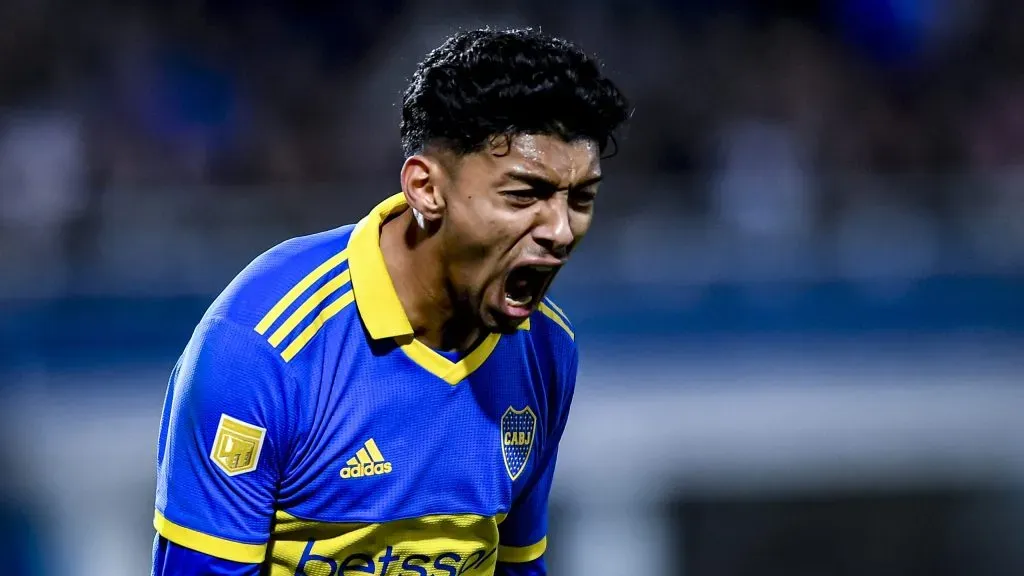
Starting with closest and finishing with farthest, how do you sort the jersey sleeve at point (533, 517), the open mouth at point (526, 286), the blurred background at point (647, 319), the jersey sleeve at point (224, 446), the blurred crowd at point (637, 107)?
the jersey sleeve at point (224, 446)
the open mouth at point (526, 286)
the jersey sleeve at point (533, 517)
the blurred background at point (647, 319)
the blurred crowd at point (637, 107)

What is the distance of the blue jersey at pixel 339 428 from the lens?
6.64ft

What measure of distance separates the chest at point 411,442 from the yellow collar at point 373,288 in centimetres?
5

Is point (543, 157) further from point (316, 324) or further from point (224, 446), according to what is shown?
point (224, 446)

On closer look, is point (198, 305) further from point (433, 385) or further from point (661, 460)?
point (433, 385)

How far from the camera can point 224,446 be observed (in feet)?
6.61

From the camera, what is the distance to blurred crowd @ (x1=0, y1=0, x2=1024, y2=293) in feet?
19.7

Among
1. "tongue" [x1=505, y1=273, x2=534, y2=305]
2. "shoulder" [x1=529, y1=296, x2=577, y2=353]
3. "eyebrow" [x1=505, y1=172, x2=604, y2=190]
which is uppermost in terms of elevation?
"eyebrow" [x1=505, y1=172, x2=604, y2=190]

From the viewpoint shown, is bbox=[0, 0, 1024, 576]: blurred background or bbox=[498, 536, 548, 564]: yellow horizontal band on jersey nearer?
bbox=[498, 536, 548, 564]: yellow horizontal band on jersey

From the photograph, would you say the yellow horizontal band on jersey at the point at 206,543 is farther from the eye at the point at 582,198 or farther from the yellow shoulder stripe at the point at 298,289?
the eye at the point at 582,198

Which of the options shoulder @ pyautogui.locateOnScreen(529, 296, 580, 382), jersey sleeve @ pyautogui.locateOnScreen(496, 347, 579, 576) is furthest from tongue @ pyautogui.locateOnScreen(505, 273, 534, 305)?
jersey sleeve @ pyautogui.locateOnScreen(496, 347, 579, 576)

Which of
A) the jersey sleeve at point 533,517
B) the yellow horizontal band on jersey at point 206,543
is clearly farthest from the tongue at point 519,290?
the yellow horizontal band on jersey at point 206,543

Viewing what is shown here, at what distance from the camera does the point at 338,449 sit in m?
2.12

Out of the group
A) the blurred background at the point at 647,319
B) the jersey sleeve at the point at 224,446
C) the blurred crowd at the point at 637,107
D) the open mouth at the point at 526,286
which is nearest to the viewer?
the jersey sleeve at the point at 224,446

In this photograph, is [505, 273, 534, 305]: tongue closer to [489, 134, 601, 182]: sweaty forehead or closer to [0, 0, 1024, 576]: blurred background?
[489, 134, 601, 182]: sweaty forehead
